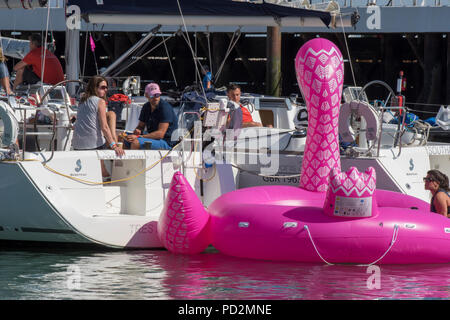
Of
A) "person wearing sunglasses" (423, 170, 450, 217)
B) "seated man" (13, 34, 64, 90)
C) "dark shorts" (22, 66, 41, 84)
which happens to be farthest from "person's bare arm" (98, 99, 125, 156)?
"dark shorts" (22, 66, 41, 84)

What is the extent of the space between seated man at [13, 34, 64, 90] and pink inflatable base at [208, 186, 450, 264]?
14.3ft

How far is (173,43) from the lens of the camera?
96.1 feet

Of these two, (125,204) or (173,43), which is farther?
(173,43)

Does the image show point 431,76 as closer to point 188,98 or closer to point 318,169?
point 188,98

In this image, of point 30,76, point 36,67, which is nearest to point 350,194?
point 36,67

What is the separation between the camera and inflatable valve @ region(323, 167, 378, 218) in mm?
8102

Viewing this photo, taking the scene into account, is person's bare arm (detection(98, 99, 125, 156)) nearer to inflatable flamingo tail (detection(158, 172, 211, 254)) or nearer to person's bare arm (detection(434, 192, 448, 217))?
inflatable flamingo tail (detection(158, 172, 211, 254))

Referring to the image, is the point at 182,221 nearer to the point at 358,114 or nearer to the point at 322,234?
the point at 322,234

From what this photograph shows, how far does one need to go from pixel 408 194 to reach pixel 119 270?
3.50 m

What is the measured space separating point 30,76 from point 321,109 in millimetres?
4789

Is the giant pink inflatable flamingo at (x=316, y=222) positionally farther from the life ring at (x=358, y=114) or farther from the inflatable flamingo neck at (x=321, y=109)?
the life ring at (x=358, y=114)

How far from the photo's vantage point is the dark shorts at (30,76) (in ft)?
39.4
